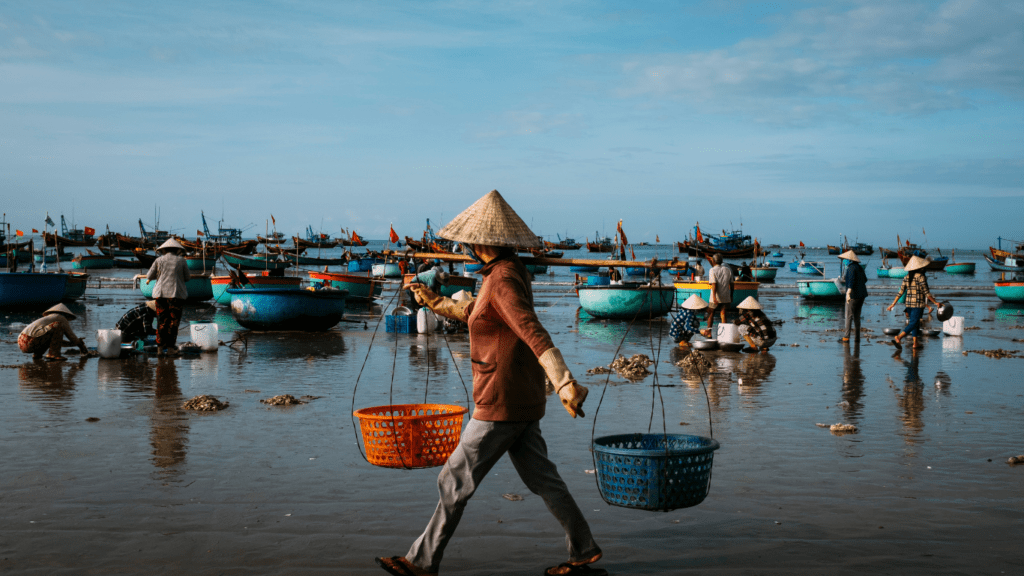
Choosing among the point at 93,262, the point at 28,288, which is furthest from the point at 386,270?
the point at 28,288

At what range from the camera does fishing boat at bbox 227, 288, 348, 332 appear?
690 inches

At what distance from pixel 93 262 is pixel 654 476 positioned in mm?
67614

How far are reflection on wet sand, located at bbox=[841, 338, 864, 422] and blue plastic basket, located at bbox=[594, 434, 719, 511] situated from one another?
4.48 meters

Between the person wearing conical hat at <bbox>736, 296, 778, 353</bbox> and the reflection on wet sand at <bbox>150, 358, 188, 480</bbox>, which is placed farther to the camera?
the person wearing conical hat at <bbox>736, 296, 778, 353</bbox>

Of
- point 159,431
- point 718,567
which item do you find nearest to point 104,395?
point 159,431

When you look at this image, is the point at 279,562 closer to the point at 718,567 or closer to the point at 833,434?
the point at 718,567

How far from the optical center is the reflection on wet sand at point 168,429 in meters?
5.94

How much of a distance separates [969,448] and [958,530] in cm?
233

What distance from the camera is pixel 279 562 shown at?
160 inches

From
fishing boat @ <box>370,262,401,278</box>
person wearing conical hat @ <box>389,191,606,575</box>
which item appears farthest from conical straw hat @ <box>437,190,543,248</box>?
fishing boat @ <box>370,262,401,278</box>

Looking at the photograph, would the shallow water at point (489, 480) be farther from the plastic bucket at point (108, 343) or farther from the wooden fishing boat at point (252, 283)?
the wooden fishing boat at point (252, 283)

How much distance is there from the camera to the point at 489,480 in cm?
573

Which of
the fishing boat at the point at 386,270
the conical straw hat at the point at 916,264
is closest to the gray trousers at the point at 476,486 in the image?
the conical straw hat at the point at 916,264

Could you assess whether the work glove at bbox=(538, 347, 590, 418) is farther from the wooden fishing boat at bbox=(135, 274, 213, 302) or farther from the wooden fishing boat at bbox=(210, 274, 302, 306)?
the wooden fishing boat at bbox=(135, 274, 213, 302)
